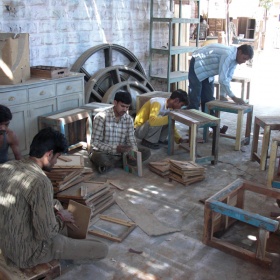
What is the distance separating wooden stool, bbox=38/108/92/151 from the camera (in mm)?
5590

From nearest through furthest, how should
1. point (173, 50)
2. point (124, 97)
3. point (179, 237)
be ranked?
point (179, 237) → point (124, 97) → point (173, 50)

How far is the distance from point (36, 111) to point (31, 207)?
10.4 ft

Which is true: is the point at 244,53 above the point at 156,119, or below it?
above

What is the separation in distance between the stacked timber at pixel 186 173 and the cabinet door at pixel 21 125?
6.84ft

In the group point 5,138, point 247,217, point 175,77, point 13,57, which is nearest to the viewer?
point 247,217

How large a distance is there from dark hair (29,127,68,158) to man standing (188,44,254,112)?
4258 mm

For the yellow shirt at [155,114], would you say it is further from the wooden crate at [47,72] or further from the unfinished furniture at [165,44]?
the unfinished furniture at [165,44]

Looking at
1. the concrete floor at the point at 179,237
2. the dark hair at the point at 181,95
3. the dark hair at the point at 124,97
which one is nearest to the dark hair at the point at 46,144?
the concrete floor at the point at 179,237

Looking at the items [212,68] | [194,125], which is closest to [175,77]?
[212,68]

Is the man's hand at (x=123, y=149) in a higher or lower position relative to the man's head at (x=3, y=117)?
lower

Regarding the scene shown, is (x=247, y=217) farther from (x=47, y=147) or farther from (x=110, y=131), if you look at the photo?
(x=110, y=131)

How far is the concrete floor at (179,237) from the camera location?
3.33 meters

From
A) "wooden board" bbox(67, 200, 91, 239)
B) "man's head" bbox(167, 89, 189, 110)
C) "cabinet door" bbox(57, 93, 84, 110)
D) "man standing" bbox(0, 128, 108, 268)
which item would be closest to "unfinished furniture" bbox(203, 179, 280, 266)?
"wooden board" bbox(67, 200, 91, 239)

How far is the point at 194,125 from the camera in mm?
5473
